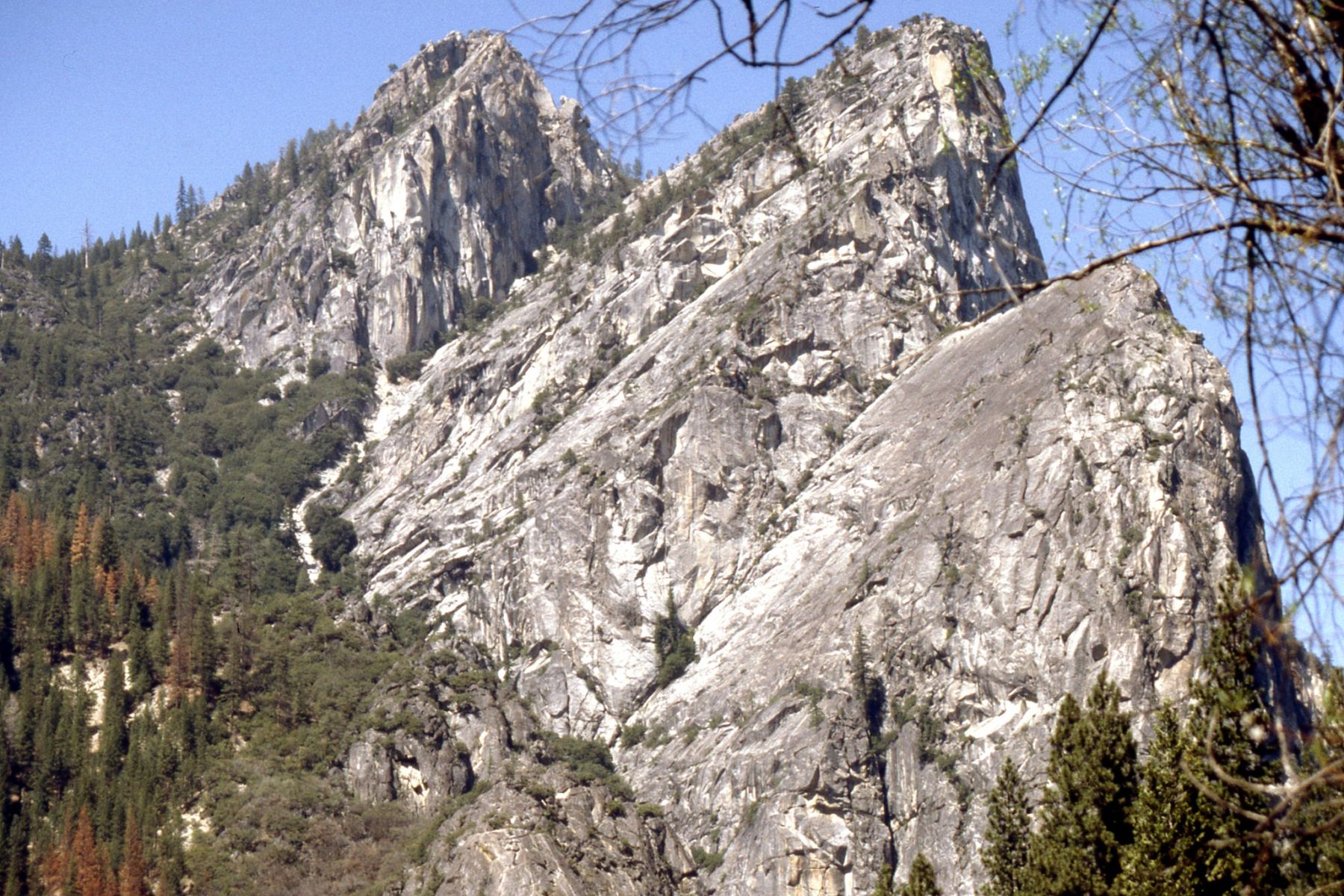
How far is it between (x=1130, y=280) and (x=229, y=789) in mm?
45311

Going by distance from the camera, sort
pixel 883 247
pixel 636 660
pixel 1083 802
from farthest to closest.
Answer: pixel 883 247, pixel 636 660, pixel 1083 802

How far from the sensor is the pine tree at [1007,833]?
26.8 m

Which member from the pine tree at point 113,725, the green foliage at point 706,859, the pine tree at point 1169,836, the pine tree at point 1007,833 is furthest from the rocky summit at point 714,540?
the pine tree at point 1169,836

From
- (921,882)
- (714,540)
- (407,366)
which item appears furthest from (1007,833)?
(407,366)

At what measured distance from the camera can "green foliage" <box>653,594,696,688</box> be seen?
240ft

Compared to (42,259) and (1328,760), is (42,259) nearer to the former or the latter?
(42,259)

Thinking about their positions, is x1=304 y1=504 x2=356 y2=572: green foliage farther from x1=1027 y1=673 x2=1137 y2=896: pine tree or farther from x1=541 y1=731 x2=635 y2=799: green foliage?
x1=1027 y1=673 x2=1137 y2=896: pine tree

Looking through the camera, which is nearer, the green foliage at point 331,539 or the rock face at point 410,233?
the green foliage at point 331,539

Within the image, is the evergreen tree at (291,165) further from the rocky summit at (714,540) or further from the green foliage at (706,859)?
the green foliage at (706,859)

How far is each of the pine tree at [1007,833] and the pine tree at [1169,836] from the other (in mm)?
6839

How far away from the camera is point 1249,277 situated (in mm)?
7273

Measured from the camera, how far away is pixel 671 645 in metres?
74.4

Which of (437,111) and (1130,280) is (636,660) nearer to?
(1130,280)

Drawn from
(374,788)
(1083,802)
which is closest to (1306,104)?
(1083,802)
